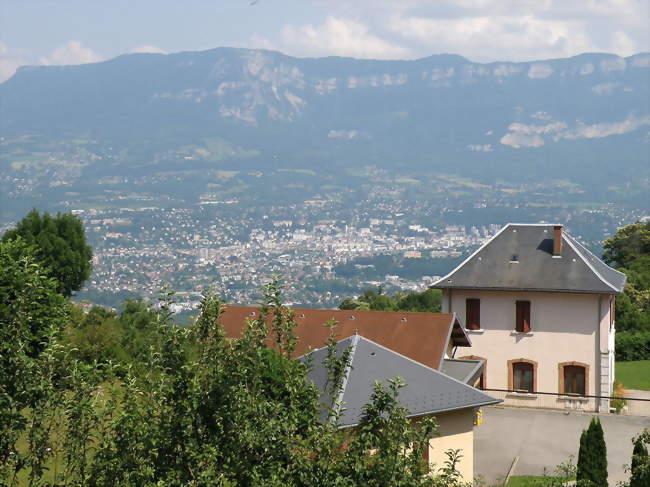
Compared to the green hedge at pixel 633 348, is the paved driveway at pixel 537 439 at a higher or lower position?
higher

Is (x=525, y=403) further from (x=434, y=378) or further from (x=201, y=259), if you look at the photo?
(x=201, y=259)

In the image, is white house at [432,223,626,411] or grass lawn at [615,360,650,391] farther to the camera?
grass lawn at [615,360,650,391]

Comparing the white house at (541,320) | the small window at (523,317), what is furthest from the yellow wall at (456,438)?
the small window at (523,317)

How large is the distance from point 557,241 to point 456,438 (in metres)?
Result: 16.8

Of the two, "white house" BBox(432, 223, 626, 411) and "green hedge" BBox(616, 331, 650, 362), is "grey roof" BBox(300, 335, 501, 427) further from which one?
"green hedge" BBox(616, 331, 650, 362)

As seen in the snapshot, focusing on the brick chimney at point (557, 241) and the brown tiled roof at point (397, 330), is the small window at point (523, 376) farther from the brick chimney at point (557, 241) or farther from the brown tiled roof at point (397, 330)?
the brown tiled roof at point (397, 330)

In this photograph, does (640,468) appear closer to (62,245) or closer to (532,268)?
(532,268)

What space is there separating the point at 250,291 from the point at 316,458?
127590 millimetres

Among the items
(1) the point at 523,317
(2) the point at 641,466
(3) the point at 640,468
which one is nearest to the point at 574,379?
(1) the point at 523,317

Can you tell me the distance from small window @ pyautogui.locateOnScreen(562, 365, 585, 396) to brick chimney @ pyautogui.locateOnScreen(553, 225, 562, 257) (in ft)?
14.8

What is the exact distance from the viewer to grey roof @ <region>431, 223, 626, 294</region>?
34.0 metres

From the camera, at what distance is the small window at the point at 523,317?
3447cm

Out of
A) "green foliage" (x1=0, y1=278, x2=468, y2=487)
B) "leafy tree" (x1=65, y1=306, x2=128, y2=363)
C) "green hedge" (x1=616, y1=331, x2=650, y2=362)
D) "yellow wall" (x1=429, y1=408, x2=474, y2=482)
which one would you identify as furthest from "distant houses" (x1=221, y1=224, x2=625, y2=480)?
"green foliage" (x1=0, y1=278, x2=468, y2=487)

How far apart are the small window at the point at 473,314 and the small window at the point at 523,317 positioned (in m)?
1.50
